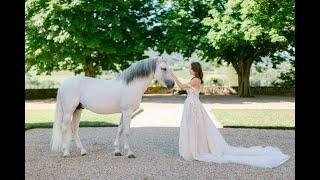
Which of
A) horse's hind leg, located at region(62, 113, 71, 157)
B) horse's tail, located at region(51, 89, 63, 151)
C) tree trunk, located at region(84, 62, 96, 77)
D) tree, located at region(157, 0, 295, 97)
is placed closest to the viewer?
horse's hind leg, located at region(62, 113, 71, 157)

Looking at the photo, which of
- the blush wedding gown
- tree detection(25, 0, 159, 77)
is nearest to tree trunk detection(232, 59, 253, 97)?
tree detection(25, 0, 159, 77)

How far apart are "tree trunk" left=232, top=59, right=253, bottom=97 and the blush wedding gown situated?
2003cm

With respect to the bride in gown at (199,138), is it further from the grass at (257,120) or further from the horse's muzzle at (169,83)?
the grass at (257,120)

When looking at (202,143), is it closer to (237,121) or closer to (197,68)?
(197,68)

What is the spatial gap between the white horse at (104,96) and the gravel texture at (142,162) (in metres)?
0.43

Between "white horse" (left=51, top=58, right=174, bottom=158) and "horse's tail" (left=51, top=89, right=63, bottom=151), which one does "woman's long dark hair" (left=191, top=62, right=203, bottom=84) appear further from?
"horse's tail" (left=51, top=89, right=63, bottom=151)

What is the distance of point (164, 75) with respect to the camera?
791 centimetres

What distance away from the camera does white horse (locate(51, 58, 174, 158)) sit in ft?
26.2

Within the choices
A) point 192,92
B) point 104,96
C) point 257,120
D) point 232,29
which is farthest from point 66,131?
point 232,29

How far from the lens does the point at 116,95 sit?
8055 millimetres
